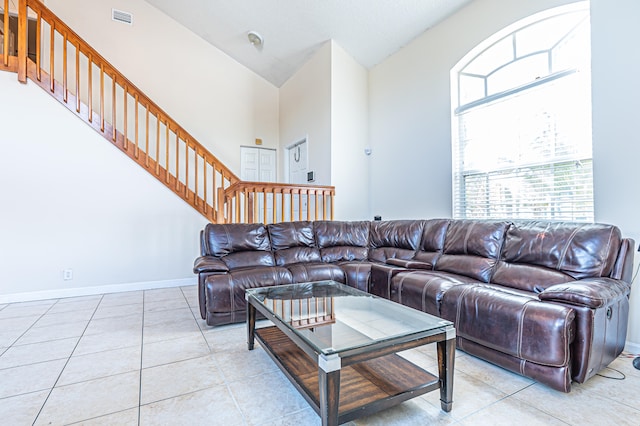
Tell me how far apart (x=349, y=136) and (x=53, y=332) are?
13.9 feet

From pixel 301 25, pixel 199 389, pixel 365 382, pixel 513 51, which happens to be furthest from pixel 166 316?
pixel 513 51

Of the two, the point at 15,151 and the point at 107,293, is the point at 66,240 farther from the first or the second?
the point at 15,151

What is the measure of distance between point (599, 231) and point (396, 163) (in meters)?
2.70

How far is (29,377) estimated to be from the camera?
1962 mm

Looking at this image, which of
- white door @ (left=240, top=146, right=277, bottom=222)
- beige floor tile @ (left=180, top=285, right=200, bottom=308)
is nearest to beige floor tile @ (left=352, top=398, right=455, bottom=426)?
beige floor tile @ (left=180, top=285, right=200, bottom=308)

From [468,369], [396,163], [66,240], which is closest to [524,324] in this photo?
[468,369]

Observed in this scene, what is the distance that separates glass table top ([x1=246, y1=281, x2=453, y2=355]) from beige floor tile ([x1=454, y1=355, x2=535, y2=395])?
0.59 m

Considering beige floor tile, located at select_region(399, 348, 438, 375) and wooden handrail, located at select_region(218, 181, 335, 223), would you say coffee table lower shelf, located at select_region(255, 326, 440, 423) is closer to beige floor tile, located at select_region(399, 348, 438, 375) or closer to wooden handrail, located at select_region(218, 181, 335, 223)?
beige floor tile, located at select_region(399, 348, 438, 375)

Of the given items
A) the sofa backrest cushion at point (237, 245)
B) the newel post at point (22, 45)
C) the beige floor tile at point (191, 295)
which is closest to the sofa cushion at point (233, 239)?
the sofa backrest cushion at point (237, 245)

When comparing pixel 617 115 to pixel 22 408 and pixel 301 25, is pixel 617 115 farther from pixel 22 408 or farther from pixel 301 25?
pixel 22 408

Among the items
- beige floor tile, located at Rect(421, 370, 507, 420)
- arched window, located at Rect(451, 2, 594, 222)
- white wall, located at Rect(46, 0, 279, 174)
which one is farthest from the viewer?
white wall, located at Rect(46, 0, 279, 174)

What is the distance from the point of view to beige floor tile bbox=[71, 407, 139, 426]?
4.98 ft

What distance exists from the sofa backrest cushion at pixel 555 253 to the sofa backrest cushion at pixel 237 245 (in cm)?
232

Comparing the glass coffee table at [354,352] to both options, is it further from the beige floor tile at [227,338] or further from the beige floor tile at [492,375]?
the beige floor tile at [492,375]
